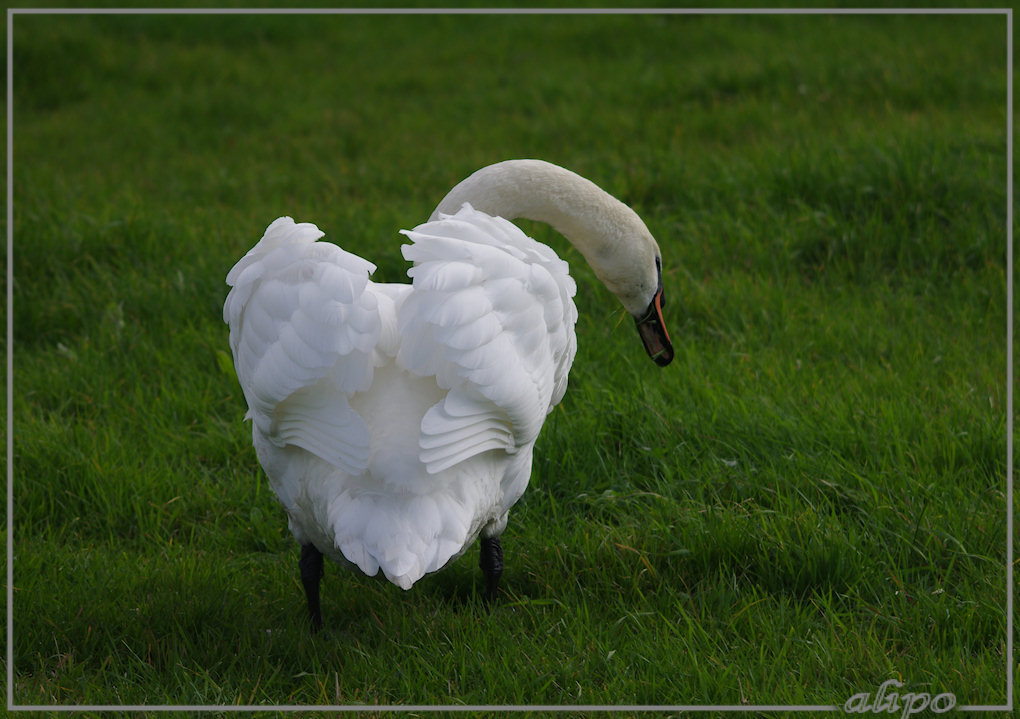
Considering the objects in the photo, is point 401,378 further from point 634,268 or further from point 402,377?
point 634,268

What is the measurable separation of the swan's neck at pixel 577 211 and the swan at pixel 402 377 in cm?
55

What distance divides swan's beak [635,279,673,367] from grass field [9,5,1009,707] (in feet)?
1.21

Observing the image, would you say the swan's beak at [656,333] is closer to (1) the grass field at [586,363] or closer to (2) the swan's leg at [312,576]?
(1) the grass field at [586,363]

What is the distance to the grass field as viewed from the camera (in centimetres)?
348

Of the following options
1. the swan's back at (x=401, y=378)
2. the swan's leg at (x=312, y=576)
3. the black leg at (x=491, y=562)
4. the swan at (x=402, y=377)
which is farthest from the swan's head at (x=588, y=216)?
the swan's leg at (x=312, y=576)

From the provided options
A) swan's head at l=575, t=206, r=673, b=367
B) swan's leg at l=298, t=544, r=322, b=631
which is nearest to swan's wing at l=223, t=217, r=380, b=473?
swan's leg at l=298, t=544, r=322, b=631

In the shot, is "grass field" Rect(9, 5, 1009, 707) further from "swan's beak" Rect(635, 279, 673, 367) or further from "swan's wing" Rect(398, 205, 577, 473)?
"swan's wing" Rect(398, 205, 577, 473)

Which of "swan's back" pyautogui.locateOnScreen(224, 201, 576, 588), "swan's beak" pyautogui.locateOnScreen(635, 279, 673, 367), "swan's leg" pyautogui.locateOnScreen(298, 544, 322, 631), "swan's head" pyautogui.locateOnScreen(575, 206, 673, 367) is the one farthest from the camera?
"swan's beak" pyautogui.locateOnScreen(635, 279, 673, 367)

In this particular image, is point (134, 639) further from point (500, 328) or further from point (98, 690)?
point (500, 328)

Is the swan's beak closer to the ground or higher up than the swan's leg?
higher up

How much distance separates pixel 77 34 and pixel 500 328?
25.1ft

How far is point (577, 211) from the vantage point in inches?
158

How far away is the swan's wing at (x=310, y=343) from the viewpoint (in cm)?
288

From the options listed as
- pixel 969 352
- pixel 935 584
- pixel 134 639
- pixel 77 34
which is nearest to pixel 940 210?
pixel 969 352
